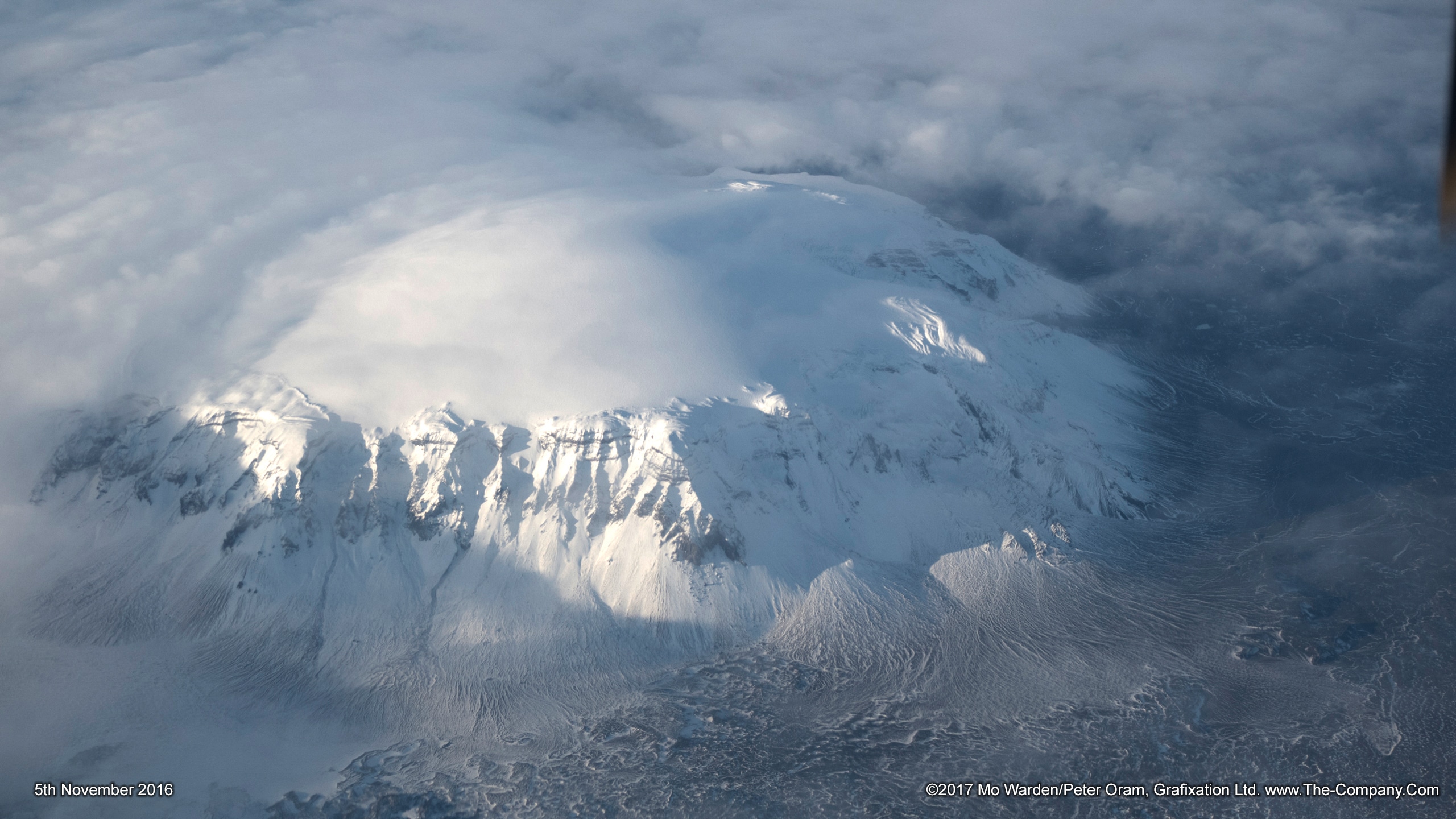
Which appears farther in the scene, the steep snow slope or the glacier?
the steep snow slope

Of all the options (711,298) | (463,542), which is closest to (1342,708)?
(711,298)

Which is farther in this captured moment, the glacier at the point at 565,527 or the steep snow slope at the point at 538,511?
the steep snow slope at the point at 538,511

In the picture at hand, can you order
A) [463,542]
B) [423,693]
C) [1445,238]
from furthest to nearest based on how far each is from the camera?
[463,542] → [423,693] → [1445,238]

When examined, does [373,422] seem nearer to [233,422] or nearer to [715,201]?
[233,422]
